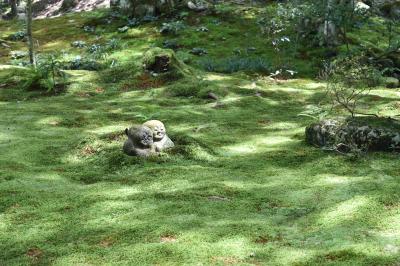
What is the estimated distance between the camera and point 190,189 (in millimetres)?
11359

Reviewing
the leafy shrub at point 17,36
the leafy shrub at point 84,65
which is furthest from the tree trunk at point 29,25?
the leafy shrub at point 17,36

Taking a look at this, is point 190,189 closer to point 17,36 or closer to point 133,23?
point 133,23

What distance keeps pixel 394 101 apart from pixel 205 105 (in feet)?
28.4

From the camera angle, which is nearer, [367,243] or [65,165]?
[367,243]

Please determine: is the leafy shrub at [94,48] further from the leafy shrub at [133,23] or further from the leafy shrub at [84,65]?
the leafy shrub at [133,23]

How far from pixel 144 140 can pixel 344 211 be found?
5.89 meters

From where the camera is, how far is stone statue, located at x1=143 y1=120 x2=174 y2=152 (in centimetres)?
1366

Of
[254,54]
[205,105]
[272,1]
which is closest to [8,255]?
[205,105]

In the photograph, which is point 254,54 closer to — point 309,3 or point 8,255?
point 309,3

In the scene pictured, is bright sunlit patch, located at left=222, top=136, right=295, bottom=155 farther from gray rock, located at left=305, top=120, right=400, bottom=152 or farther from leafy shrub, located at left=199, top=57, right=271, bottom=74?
leafy shrub, located at left=199, top=57, right=271, bottom=74

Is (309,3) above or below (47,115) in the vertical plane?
above

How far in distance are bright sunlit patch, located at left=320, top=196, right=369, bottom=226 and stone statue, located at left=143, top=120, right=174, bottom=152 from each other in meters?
5.50

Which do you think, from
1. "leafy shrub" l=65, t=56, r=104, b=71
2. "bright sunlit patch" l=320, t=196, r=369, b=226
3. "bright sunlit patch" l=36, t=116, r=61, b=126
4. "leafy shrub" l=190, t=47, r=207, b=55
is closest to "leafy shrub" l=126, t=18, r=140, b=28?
"leafy shrub" l=190, t=47, r=207, b=55

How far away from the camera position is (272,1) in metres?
50.2
